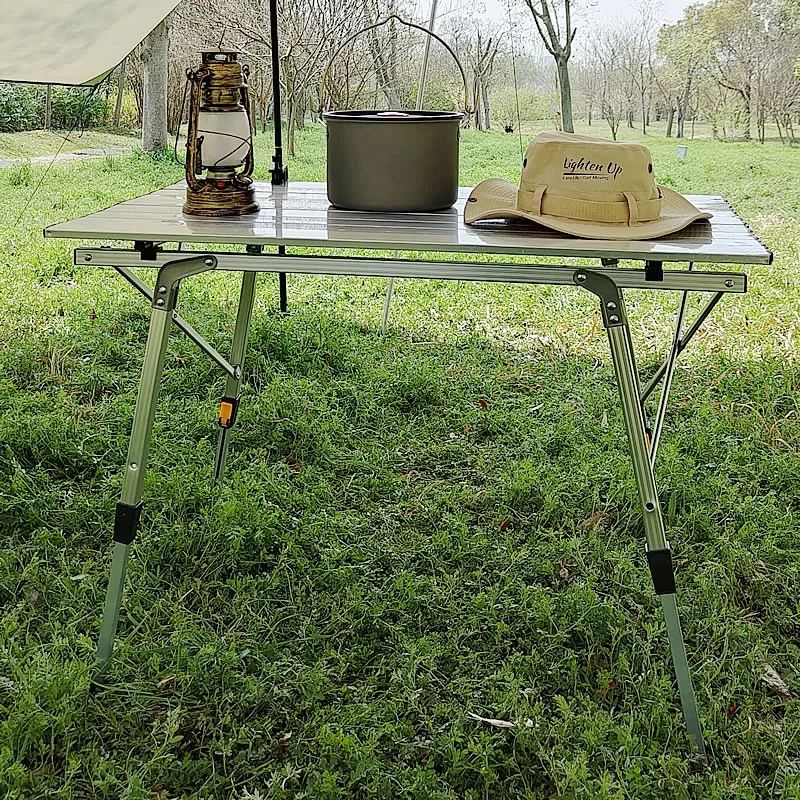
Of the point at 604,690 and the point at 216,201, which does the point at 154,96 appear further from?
the point at 604,690

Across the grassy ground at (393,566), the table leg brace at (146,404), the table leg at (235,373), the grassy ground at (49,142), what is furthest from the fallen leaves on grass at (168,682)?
the grassy ground at (49,142)

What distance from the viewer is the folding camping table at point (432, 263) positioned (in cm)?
142

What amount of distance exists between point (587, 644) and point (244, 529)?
0.78 meters

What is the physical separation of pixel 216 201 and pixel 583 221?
2.16 ft

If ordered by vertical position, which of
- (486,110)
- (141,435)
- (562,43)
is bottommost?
(141,435)

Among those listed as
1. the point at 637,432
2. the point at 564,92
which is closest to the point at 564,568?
the point at 637,432

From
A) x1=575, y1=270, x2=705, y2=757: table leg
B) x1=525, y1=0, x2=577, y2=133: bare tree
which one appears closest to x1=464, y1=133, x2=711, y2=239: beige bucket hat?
x1=575, y1=270, x2=705, y2=757: table leg

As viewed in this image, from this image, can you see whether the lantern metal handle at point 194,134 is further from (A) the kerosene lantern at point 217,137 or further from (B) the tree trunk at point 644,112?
(B) the tree trunk at point 644,112

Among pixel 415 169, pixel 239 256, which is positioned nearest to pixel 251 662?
pixel 239 256

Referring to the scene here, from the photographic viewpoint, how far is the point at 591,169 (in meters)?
1.54

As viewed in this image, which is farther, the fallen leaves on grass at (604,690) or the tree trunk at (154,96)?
the tree trunk at (154,96)

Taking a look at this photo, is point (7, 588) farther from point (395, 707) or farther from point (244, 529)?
point (395, 707)

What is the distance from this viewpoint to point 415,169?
1701mm

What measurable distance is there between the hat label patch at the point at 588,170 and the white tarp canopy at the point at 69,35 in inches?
34.3
